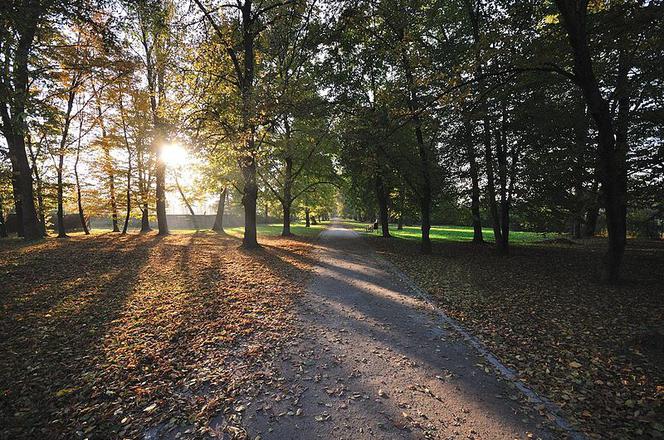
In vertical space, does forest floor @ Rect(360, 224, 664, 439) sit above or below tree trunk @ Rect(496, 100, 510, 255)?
below

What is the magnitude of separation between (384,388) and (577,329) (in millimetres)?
4012

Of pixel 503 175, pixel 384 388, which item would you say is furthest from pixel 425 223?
pixel 384 388

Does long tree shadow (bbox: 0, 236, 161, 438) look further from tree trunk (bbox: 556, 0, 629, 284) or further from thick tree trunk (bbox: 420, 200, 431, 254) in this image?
thick tree trunk (bbox: 420, 200, 431, 254)

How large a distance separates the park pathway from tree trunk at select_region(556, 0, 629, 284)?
17.6 feet

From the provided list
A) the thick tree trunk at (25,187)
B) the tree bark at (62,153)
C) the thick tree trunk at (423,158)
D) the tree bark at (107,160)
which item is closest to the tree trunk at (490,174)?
the thick tree trunk at (423,158)

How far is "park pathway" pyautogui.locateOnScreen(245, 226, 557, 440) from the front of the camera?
289cm

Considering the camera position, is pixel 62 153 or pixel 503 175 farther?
pixel 62 153

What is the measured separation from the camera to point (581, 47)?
6.38 m

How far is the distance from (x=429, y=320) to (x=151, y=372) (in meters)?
4.75

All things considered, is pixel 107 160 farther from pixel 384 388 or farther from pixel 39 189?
pixel 384 388

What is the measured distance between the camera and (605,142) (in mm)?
6762

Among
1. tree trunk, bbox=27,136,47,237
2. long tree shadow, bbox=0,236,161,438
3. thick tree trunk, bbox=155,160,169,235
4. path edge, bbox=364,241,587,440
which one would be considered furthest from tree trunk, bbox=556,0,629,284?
tree trunk, bbox=27,136,47,237

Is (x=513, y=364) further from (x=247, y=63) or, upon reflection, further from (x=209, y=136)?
(x=247, y=63)

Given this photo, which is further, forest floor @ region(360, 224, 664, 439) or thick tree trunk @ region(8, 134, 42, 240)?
thick tree trunk @ region(8, 134, 42, 240)
